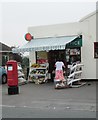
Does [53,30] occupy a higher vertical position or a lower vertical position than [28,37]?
higher

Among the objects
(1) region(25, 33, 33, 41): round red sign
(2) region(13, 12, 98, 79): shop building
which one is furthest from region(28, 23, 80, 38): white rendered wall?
(1) region(25, 33, 33, 41): round red sign

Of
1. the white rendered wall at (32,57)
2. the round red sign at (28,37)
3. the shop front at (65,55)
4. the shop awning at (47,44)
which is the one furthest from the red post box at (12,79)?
the white rendered wall at (32,57)

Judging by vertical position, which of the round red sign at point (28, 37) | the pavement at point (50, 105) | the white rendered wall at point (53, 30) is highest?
the white rendered wall at point (53, 30)

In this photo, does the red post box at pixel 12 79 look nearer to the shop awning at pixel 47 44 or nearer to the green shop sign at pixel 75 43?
the shop awning at pixel 47 44

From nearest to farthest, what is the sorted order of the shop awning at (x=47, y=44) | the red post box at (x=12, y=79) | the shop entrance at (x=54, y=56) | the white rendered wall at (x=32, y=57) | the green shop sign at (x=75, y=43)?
the red post box at (x=12, y=79), the shop awning at (x=47, y=44), the green shop sign at (x=75, y=43), the shop entrance at (x=54, y=56), the white rendered wall at (x=32, y=57)

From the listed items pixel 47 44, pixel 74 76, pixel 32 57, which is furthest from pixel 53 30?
pixel 74 76

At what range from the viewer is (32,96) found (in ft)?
50.5

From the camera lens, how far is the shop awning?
2119 cm

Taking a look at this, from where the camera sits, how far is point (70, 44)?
22.0m

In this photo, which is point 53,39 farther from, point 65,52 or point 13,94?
point 13,94

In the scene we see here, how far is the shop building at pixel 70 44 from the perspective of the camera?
21844 mm

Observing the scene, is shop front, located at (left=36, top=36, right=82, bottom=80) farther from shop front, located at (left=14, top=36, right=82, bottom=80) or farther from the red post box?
the red post box

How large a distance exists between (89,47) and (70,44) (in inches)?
52.1

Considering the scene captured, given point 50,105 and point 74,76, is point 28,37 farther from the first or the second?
point 50,105
